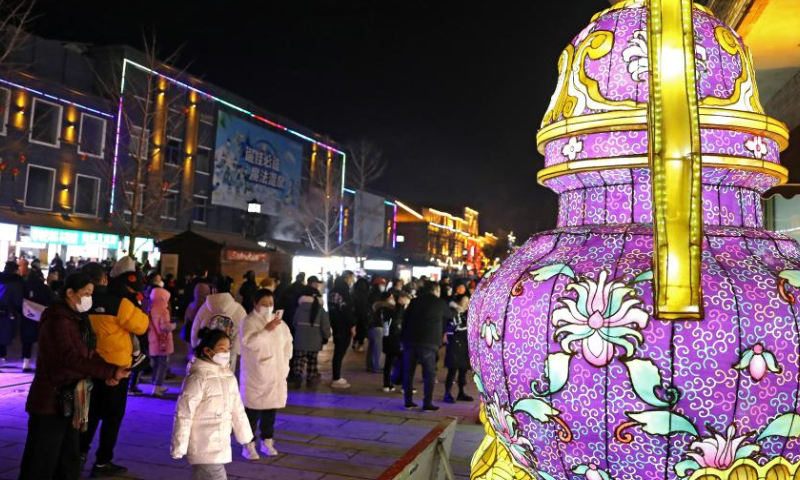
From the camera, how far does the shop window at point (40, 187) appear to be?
23.1 metres

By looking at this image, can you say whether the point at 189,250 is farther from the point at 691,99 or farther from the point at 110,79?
the point at 691,99

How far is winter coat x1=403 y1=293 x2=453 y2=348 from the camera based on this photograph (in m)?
8.05

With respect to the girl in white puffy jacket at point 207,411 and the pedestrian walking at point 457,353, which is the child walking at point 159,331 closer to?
the pedestrian walking at point 457,353

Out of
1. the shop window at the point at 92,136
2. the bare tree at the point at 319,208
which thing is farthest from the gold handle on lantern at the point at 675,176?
the bare tree at the point at 319,208

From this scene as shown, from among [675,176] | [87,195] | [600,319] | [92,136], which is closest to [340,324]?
[600,319]

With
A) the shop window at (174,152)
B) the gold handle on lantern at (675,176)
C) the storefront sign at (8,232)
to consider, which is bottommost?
the gold handle on lantern at (675,176)

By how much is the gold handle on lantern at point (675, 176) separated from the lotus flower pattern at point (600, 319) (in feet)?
0.20

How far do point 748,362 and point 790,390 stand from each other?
4.8 inches

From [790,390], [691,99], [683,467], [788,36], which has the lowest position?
[683,467]

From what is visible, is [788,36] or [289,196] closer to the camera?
[788,36]

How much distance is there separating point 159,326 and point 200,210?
1034 inches

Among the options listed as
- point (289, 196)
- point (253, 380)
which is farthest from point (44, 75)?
point (253, 380)

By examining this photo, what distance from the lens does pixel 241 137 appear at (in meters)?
33.9

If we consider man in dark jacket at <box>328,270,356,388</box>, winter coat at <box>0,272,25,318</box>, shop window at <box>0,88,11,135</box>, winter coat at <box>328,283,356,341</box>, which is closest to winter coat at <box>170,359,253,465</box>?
man in dark jacket at <box>328,270,356,388</box>
